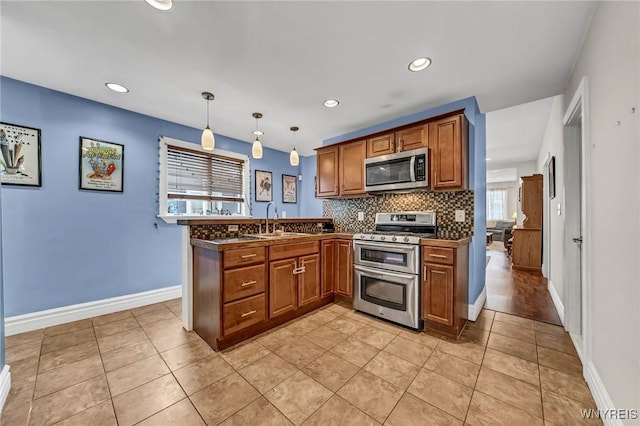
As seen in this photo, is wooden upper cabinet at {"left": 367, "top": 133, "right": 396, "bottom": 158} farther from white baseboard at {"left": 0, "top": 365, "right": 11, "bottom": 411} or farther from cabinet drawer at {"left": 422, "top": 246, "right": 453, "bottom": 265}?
white baseboard at {"left": 0, "top": 365, "right": 11, "bottom": 411}

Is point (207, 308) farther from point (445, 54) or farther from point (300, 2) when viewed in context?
point (445, 54)

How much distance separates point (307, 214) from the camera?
568cm

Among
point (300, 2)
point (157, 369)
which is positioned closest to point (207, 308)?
point (157, 369)

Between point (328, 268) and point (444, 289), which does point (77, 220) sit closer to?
point (328, 268)

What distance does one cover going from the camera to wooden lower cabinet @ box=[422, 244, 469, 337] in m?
2.28

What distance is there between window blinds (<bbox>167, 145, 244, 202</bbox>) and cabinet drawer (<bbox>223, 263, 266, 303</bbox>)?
211 cm

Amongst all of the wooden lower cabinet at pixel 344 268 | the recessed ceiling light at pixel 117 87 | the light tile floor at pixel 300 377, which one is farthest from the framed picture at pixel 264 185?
the light tile floor at pixel 300 377

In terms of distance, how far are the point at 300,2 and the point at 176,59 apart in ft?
4.05

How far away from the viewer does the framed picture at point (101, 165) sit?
2.80 metres

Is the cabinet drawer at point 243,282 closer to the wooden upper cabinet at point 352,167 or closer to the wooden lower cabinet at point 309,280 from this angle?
the wooden lower cabinet at point 309,280

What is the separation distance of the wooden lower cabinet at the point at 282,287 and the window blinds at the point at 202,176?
213 cm

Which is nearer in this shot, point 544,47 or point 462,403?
point 462,403

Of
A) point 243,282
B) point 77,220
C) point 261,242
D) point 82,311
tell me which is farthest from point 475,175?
point 82,311

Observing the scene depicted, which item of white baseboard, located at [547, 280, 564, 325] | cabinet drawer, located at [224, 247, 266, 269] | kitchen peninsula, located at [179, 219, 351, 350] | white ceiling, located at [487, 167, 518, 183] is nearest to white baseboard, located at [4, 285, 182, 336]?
kitchen peninsula, located at [179, 219, 351, 350]
